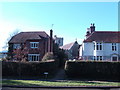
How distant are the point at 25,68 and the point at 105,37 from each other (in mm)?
22573

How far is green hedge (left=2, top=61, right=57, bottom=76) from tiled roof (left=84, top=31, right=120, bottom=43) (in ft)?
58.7

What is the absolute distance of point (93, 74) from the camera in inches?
893

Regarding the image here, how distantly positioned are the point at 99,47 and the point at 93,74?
15823 mm

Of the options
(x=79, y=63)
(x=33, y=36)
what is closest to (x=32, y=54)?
(x=33, y=36)

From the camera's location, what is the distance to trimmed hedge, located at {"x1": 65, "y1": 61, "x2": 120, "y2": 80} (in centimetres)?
2258

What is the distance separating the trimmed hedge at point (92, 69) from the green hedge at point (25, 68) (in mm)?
3279

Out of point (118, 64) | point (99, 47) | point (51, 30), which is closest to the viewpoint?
point (118, 64)

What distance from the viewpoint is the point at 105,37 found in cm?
3856

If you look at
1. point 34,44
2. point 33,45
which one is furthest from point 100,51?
point 33,45

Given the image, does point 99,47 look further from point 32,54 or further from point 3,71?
point 3,71

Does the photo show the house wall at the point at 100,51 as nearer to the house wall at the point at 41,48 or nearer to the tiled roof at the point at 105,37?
the tiled roof at the point at 105,37

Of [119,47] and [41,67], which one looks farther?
[119,47]

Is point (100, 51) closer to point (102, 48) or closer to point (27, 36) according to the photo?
point (102, 48)

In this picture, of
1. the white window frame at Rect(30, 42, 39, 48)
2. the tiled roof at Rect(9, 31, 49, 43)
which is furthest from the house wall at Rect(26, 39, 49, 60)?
the tiled roof at Rect(9, 31, 49, 43)
